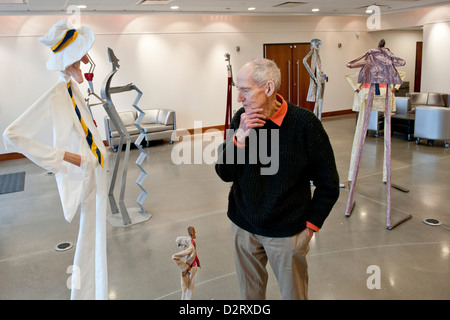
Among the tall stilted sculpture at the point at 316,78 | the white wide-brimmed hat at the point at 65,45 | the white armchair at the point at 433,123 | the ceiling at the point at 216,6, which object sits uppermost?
the ceiling at the point at 216,6

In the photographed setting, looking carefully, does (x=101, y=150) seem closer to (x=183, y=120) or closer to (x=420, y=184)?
(x=420, y=184)

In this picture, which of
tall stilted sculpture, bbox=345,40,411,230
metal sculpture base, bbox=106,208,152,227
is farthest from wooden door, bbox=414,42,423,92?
metal sculpture base, bbox=106,208,152,227

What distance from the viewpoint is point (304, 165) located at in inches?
66.9

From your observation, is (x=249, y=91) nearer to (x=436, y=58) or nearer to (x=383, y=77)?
(x=383, y=77)

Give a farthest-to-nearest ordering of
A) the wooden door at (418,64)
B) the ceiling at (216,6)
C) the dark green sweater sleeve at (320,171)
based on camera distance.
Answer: the wooden door at (418,64) → the ceiling at (216,6) → the dark green sweater sleeve at (320,171)

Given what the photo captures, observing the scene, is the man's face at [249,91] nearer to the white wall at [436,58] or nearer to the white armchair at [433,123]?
the white armchair at [433,123]

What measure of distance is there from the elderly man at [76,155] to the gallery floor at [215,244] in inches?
24.9

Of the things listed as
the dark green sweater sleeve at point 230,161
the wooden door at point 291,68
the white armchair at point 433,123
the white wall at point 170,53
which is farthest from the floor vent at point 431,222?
the wooden door at point 291,68

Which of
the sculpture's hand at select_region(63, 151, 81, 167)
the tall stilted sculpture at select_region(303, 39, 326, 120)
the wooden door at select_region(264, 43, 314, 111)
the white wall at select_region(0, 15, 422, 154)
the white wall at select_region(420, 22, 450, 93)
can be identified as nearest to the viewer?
the sculpture's hand at select_region(63, 151, 81, 167)

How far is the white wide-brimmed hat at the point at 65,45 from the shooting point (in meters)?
2.36

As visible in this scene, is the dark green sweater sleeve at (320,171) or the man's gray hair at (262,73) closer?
the man's gray hair at (262,73)

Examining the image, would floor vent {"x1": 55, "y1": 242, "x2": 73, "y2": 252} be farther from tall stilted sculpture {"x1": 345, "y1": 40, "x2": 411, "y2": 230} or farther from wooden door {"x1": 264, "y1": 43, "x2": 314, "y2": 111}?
wooden door {"x1": 264, "y1": 43, "x2": 314, "y2": 111}

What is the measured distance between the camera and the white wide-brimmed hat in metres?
2.36

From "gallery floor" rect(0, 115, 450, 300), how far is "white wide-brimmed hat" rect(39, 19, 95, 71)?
5.94 feet
